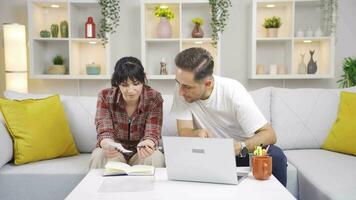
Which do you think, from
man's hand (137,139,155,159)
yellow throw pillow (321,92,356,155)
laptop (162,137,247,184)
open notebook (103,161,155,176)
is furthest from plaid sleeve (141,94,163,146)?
yellow throw pillow (321,92,356,155)

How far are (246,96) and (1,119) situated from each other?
4.90ft

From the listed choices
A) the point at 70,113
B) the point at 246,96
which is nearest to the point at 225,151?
the point at 246,96

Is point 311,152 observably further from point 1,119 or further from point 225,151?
point 1,119

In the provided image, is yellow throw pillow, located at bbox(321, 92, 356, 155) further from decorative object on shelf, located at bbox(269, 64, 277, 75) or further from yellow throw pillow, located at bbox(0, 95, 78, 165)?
yellow throw pillow, located at bbox(0, 95, 78, 165)

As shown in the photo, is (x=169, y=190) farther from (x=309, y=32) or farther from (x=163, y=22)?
(x=309, y=32)

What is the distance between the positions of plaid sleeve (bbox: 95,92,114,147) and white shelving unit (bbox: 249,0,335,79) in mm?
1724

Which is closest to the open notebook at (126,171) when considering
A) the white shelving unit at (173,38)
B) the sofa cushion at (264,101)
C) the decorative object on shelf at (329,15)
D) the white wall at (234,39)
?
the sofa cushion at (264,101)

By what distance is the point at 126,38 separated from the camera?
3.65 meters

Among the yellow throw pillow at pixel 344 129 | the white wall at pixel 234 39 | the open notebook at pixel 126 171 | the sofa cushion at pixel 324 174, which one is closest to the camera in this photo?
the open notebook at pixel 126 171

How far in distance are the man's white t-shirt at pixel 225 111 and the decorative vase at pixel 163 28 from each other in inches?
63.7

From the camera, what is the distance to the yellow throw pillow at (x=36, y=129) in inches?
86.2

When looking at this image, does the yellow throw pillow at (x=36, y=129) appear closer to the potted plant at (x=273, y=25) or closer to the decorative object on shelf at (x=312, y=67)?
the potted plant at (x=273, y=25)

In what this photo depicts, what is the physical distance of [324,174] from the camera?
6.34ft

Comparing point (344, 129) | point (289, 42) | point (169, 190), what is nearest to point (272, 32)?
point (289, 42)
